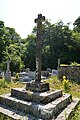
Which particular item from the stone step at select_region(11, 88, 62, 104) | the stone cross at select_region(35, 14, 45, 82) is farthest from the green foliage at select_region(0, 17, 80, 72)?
the stone step at select_region(11, 88, 62, 104)

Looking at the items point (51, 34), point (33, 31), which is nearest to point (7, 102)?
point (51, 34)

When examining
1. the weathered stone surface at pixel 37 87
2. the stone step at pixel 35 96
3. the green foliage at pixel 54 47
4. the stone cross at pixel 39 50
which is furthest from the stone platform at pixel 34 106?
the green foliage at pixel 54 47

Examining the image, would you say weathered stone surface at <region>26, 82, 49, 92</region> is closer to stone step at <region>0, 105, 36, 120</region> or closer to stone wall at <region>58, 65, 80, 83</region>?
stone step at <region>0, 105, 36, 120</region>

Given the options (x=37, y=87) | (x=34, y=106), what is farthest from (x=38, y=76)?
(x=34, y=106)

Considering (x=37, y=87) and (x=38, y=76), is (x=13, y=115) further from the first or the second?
(x=38, y=76)

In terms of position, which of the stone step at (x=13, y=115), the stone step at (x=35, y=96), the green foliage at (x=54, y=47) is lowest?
the stone step at (x=13, y=115)

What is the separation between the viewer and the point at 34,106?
17.0 feet

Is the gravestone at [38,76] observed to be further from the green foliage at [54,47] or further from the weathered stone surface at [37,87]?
the green foliage at [54,47]

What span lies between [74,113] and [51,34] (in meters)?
28.8

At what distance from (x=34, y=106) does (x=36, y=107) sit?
0.10m

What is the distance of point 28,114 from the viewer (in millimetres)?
5176

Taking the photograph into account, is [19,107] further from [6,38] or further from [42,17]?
[6,38]

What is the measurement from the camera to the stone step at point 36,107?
4875 mm

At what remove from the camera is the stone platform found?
16.1 ft
